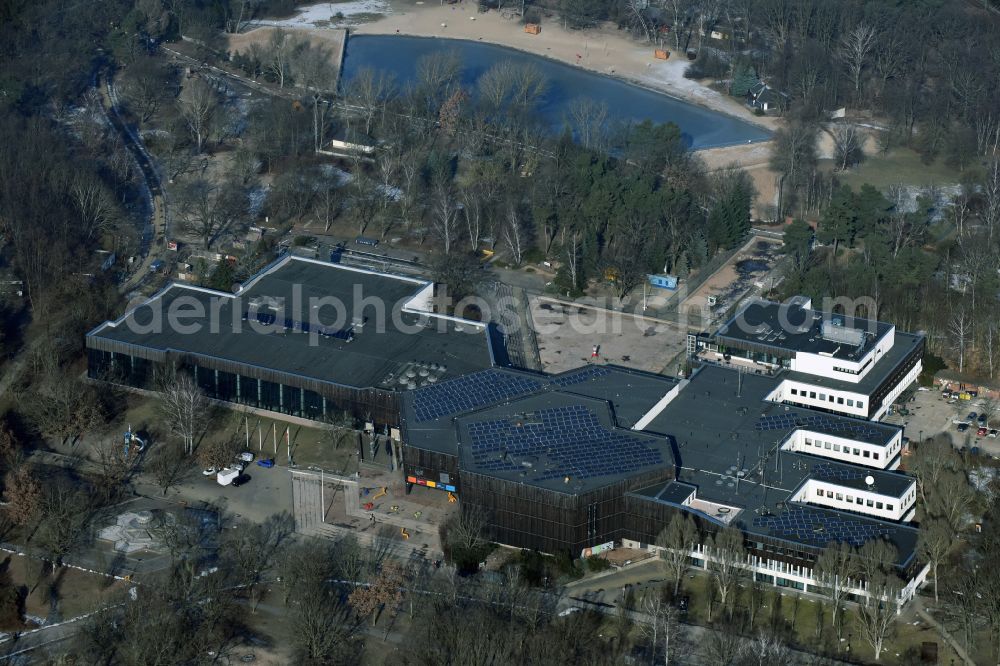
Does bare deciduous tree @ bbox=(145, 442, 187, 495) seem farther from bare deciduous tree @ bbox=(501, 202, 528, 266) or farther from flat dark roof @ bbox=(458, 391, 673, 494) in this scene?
bare deciduous tree @ bbox=(501, 202, 528, 266)

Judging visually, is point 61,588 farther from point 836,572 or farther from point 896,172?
point 896,172

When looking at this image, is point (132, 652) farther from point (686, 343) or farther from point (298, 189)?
point (298, 189)

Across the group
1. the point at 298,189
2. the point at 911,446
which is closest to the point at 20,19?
the point at 298,189

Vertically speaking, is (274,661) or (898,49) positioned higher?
(898,49)

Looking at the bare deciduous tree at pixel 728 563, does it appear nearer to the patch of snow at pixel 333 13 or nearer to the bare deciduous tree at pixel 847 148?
the bare deciduous tree at pixel 847 148

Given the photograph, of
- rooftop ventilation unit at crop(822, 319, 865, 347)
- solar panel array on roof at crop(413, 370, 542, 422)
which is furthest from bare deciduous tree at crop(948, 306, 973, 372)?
solar panel array on roof at crop(413, 370, 542, 422)

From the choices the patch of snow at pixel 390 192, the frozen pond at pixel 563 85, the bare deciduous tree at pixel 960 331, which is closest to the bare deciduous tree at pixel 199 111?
the frozen pond at pixel 563 85

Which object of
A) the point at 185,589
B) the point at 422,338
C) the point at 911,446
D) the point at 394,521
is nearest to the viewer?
the point at 185,589
